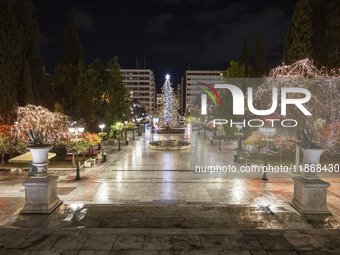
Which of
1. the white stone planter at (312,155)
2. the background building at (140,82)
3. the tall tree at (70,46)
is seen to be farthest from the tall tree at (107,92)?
the background building at (140,82)

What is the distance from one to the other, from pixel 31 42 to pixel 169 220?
93.5ft

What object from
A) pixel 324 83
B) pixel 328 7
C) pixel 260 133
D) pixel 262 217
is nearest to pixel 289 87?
pixel 324 83

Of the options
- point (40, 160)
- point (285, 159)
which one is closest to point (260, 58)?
point (285, 159)

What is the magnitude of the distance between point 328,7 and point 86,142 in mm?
25415

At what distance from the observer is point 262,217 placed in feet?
28.9

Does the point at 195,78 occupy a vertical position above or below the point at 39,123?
above

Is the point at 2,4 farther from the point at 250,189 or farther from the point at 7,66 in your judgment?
the point at 250,189

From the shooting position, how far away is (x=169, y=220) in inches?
334

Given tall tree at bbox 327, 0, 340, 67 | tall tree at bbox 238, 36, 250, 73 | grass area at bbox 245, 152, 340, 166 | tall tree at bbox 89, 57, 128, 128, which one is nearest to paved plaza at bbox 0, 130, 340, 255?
grass area at bbox 245, 152, 340, 166

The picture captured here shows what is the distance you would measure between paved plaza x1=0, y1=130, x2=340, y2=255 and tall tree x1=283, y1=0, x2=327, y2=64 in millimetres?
14870

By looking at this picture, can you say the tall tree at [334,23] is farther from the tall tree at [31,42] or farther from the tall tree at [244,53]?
the tall tree at [31,42]

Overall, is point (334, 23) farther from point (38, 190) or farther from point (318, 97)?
point (38, 190)

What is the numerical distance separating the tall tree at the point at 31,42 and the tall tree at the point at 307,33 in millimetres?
25527

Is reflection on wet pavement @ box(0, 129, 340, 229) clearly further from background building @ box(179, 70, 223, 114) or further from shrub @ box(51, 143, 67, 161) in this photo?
background building @ box(179, 70, 223, 114)
